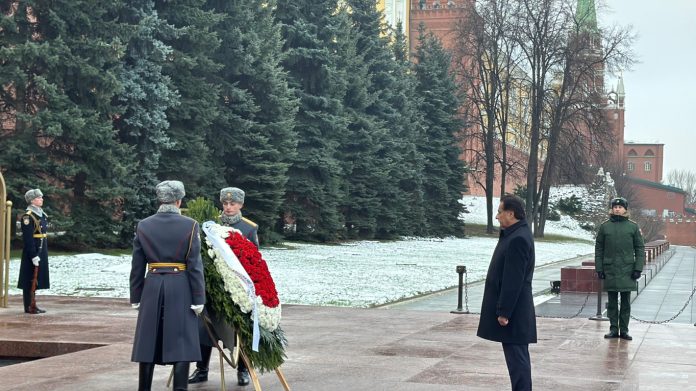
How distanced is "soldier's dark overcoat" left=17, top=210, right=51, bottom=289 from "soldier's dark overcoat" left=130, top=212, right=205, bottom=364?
7170 millimetres

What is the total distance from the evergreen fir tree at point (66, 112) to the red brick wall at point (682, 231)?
113747 millimetres

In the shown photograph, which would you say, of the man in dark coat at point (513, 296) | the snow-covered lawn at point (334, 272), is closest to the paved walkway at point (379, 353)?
the man in dark coat at point (513, 296)

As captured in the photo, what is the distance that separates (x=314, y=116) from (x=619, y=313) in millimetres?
28631

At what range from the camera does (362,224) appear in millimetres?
45812

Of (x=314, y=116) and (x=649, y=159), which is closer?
(x=314, y=116)

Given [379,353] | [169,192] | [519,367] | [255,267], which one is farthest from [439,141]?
[169,192]

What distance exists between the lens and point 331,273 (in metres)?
24.3

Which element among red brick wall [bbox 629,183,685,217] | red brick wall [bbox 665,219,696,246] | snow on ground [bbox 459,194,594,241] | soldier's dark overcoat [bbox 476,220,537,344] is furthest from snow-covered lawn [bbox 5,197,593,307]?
red brick wall [bbox 629,183,685,217]

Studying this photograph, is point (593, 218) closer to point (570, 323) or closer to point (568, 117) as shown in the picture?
point (568, 117)

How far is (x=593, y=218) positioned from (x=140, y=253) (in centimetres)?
7258

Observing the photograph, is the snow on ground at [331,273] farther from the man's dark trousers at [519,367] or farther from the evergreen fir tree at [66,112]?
the man's dark trousers at [519,367]

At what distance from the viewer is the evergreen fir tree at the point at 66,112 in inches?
1019

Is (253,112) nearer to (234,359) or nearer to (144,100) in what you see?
(144,100)

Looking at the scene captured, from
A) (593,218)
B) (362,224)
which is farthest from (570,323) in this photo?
(593,218)
